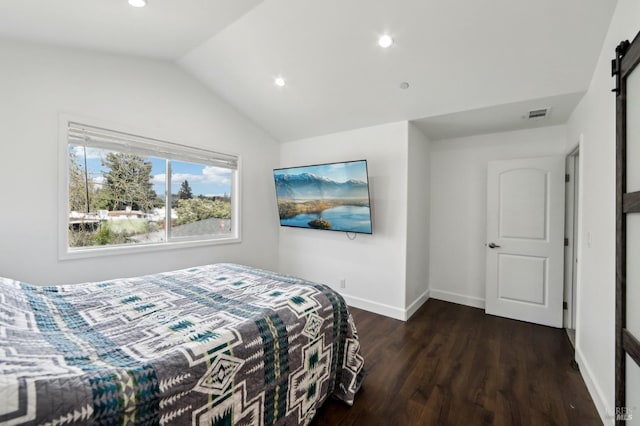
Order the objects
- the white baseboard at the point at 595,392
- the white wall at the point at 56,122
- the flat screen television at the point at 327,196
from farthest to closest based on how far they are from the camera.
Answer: the flat screen television at the point at 327,196 < the white wall at the point at 56,122 < the white baseboard at the point at 595,392

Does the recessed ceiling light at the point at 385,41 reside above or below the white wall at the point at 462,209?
above

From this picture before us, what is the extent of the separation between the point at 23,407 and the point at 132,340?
48 centimetres

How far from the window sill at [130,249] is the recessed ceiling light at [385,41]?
9.47ft

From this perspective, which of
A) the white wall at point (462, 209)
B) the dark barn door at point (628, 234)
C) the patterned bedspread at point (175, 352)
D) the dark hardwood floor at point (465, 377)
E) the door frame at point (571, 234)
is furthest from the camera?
the white wall at point (462, 209)

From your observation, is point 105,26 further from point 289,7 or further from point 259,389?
point 259,389

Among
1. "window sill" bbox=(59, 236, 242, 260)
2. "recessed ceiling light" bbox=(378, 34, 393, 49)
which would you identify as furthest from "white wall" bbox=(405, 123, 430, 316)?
"window sill" bbox=(59, 236, 242, 260)

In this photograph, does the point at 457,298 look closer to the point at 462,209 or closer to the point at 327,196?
the point at 462,209

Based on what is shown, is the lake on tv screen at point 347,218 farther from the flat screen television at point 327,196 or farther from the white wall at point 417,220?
the white wall at point 417,220

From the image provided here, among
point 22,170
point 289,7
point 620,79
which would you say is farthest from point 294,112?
point 620,79

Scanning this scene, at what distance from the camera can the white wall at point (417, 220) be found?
10.8 ft

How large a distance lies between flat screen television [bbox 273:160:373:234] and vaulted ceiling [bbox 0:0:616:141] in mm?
752

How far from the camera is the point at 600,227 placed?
1.84 m

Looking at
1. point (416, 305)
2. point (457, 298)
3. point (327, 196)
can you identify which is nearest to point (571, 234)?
point (457, 298)

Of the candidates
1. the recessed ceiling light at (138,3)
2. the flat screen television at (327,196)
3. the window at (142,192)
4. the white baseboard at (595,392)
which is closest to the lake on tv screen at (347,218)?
the flat screen television at (327,196)
